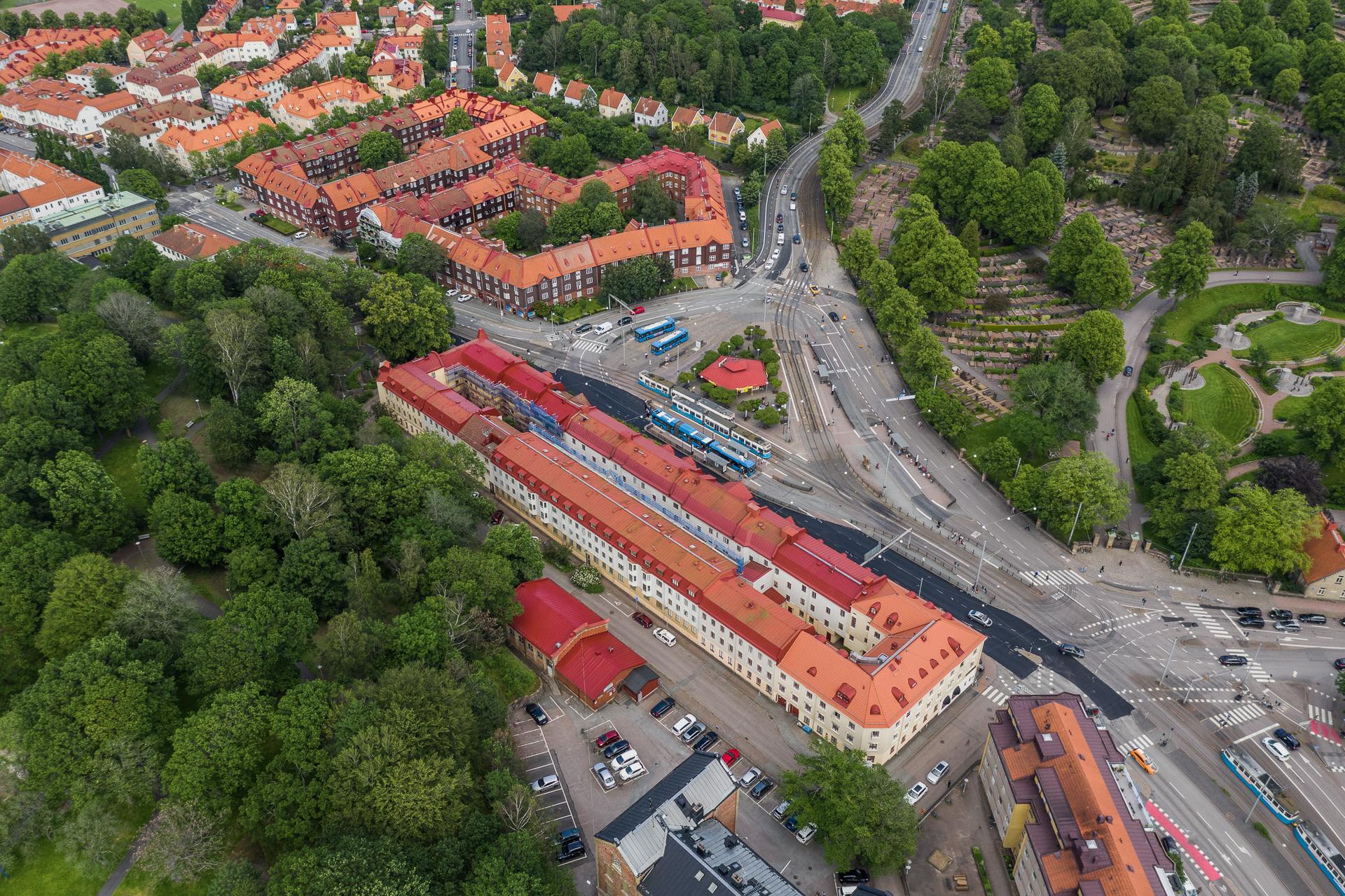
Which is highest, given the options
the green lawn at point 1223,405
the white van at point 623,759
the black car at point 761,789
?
the green lawn at point 1223,405

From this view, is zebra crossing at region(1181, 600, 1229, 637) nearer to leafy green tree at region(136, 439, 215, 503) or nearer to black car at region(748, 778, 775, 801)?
black car at region(748, 778, 775, 801)

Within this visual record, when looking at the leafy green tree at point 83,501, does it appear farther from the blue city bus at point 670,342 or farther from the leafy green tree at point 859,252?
A: the leafy green tree at point 859,252

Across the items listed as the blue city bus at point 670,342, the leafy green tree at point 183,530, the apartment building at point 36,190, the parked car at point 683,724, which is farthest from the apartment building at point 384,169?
the parked car at point 683,724

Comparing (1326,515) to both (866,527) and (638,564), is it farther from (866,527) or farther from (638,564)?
(638,564)

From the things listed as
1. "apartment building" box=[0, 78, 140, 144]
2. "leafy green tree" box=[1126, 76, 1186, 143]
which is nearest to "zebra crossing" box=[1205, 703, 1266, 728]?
"leafy green tree" box=[1126, 76, 1186, 143]

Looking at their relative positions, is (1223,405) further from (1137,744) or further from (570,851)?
(570,851)

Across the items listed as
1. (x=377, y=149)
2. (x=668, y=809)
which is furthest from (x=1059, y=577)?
(x=377, y=149)
